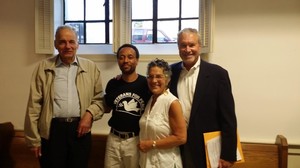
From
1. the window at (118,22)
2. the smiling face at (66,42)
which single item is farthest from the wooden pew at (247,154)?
the smiling face at (66,42)

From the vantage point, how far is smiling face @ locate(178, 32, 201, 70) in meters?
1.81

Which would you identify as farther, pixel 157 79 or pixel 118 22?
pixel 118 22

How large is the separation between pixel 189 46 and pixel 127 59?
16.2 inches

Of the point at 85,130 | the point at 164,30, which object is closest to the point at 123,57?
the point at 85,130

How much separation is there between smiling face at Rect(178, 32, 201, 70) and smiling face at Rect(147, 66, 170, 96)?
183 millimetres

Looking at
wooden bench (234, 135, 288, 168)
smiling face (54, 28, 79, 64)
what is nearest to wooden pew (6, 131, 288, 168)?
wooden bench (234, 135, 288, 168)

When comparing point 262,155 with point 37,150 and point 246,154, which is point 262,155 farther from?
point 37,150

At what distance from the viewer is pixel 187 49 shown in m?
1.81

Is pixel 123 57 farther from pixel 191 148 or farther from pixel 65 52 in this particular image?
pixel 191 148

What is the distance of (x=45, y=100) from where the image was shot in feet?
6.60

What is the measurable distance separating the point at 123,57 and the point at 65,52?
0.39 metres

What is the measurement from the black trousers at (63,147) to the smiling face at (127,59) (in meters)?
0.49

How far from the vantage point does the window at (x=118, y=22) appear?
298 centimetres

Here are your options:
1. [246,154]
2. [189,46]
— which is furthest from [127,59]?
[246,154]
